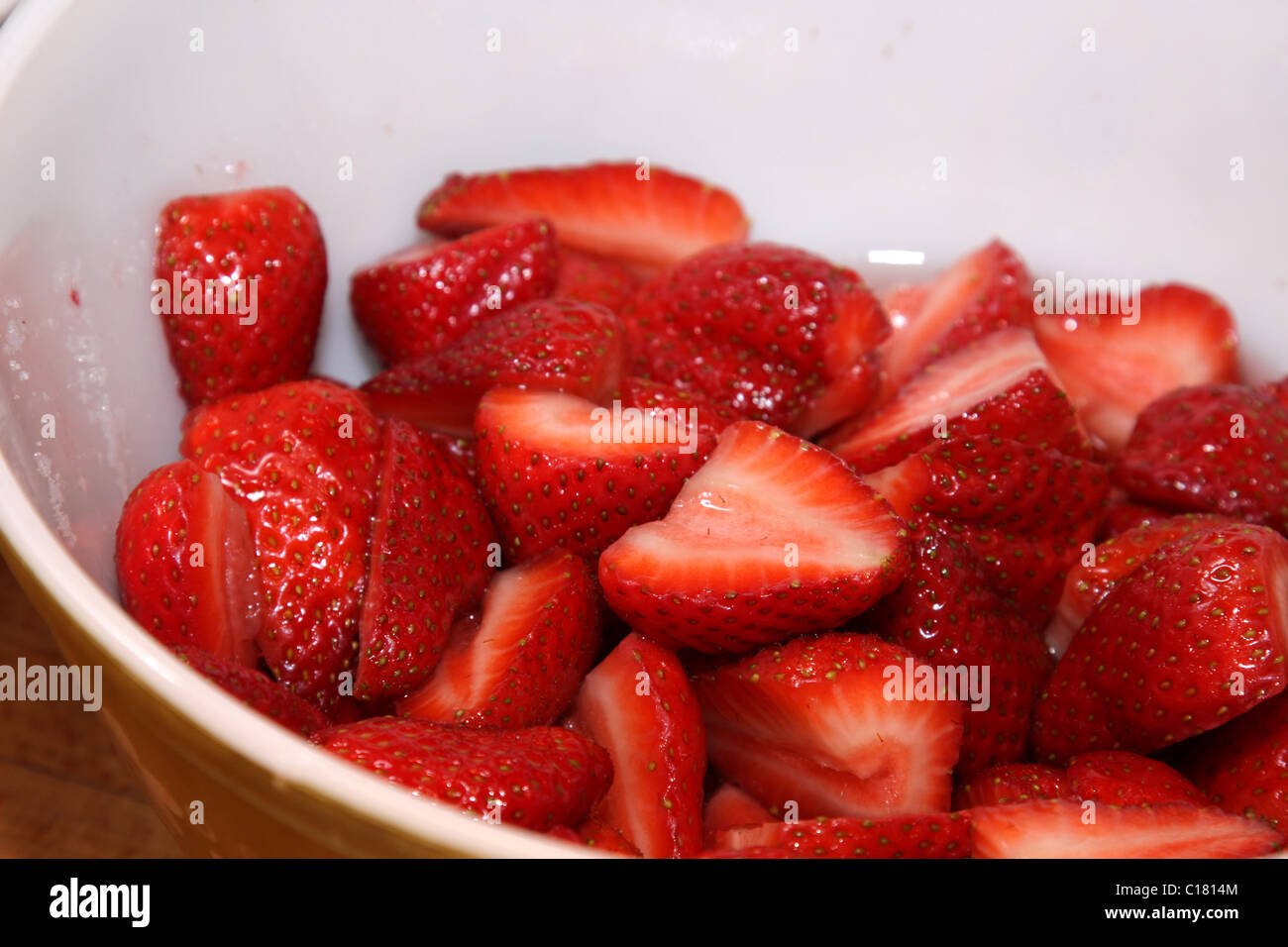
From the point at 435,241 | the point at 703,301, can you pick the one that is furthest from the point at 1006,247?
the point at 435,241

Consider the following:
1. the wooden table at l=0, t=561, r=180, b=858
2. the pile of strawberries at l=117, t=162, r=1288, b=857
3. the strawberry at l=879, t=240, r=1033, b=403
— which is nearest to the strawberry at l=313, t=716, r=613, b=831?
the pile of strawberries at l=117, t=162, r=1288, b=857

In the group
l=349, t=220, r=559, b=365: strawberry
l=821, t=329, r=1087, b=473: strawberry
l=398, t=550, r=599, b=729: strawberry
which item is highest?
l=349, t=220, r=559, b=365: strawberry

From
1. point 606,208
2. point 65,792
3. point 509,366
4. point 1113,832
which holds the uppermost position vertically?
point 606,208

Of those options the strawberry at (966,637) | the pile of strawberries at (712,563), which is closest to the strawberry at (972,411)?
the pile of strawberries at (712,563)

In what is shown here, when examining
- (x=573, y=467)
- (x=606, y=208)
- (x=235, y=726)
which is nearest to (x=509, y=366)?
(x=573, y=467)

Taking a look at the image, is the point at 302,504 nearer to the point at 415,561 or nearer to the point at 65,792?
the point at 415,561

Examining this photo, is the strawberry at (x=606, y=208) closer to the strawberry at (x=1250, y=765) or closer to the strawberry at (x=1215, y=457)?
the strawberry at (x=1215, y=457)

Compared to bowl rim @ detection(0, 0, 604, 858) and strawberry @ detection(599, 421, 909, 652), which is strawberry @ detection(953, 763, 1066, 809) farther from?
bowl rim @ detection(0, 0, 604, 858)
